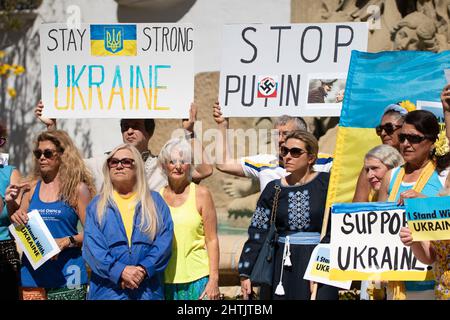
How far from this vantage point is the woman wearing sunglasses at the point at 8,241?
21.5 feet

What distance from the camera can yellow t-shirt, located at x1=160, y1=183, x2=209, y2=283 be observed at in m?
6.46

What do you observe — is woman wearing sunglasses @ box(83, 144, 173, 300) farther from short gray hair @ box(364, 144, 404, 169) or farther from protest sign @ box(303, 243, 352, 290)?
short gray hair @ box(364, 144, 404, 169)

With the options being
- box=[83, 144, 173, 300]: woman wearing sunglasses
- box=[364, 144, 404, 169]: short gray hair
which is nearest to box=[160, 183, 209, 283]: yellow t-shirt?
→ box=[83, 144, 173, 300]: woman wearing sunglasses

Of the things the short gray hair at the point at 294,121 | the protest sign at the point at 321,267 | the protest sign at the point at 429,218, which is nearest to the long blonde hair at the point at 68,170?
the short gray hair at the point at 294,121

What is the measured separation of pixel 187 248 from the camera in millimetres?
6473

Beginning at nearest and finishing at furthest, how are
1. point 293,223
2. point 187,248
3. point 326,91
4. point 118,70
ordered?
point 293,223 < point 187,248 < point 326,91 < point 118,70

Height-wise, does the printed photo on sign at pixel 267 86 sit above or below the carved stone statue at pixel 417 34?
below

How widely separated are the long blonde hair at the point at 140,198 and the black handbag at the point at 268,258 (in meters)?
0.65

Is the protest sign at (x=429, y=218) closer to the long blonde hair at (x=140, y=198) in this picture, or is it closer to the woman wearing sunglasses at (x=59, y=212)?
the long blonde hair at (x=140, y=198)

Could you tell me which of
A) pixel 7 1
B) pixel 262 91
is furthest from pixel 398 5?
pixel 7 1

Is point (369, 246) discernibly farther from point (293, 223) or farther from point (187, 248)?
point (187, 248)

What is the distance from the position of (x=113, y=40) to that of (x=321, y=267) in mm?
2378

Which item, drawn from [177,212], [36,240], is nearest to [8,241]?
[36,240]

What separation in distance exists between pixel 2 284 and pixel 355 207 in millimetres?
2256
